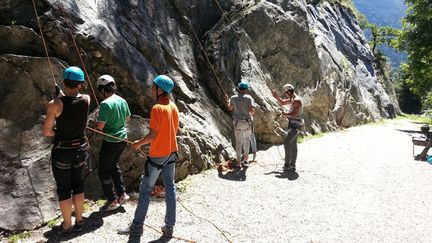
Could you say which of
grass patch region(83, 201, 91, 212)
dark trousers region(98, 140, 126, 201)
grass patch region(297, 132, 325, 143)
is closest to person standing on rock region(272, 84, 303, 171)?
grass patch region(297, 132, 325, 143)

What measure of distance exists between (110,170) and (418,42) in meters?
28.5

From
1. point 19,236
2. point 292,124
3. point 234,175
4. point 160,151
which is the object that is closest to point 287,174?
point 292,124

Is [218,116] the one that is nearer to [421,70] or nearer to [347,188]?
[347,188]

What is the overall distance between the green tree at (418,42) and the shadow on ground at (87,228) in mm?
28387

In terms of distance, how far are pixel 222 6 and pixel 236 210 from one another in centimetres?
980

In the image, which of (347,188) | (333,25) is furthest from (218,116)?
(333,25)

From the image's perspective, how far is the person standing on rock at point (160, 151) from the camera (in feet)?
18.5

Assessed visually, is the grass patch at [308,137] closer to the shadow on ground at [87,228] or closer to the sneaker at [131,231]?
the shadow on ground at [87,228]

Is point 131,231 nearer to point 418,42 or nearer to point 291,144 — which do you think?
point 291,144

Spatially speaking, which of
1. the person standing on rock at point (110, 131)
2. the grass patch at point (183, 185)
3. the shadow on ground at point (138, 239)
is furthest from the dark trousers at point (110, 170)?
the grass patch at point (183, 185)

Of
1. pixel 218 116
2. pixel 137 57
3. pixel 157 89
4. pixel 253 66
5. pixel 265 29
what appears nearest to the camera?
pixel 157 89

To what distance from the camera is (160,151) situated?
5.71 m

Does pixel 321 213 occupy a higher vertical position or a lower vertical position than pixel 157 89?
lower

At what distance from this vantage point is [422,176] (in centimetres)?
1098
